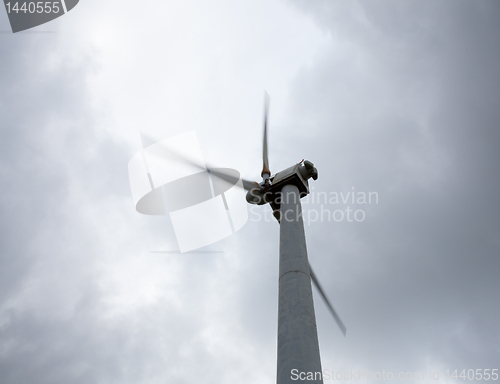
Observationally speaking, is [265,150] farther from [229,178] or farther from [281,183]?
[281,183]

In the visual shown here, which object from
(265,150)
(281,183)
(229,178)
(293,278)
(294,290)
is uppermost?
(265,150)

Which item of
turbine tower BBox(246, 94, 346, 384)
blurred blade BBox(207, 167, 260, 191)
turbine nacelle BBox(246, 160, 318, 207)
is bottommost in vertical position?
turbine tower BBox(246, 94, 346, 384)

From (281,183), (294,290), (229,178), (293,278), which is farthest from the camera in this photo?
(229,178)

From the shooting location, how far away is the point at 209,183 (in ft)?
Result: 78.3

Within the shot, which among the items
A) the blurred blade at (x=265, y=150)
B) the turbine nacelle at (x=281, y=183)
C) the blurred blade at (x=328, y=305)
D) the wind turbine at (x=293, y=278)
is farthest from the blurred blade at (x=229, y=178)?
the blurred blade at (x=328, y=305)

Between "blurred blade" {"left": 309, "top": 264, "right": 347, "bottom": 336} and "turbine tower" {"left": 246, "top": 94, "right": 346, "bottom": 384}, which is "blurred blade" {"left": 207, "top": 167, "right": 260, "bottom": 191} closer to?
"turbine tower" {"left": 246, "top": 94, "right": 346, "bottom": 384}

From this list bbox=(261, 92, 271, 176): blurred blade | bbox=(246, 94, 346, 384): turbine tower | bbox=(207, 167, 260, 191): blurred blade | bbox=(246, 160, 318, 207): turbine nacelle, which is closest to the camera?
bbox=(246, 94, 346, 384): turbine tower

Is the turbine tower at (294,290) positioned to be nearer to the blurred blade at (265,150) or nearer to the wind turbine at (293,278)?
the wind turbine at (293,278)

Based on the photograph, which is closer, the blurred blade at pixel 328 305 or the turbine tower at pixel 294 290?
the turbine tower at pixel 294 290

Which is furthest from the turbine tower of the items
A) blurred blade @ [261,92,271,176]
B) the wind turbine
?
blurred blade @ [261,92,271,176]

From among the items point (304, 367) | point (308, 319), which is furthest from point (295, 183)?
point (304, 367)

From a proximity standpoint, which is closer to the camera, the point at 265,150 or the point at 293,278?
the point at 293,278

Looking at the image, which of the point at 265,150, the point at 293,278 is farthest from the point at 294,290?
the point at 265,150

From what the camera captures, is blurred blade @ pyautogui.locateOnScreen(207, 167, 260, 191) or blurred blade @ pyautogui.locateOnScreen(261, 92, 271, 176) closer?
blurred blade @ pyautogui.locateOnScreen(207, 167, 260, 191)
